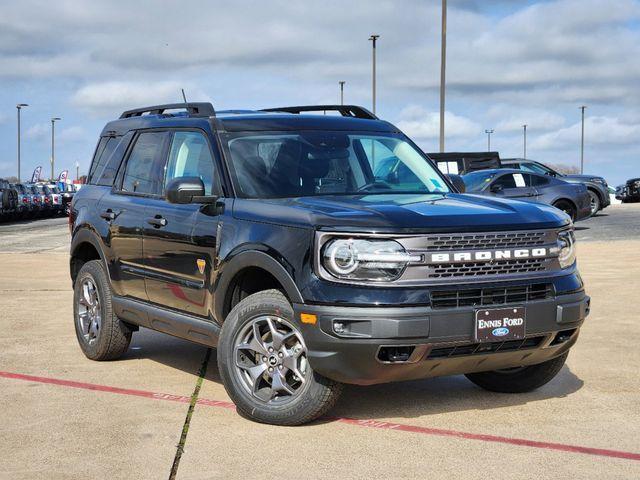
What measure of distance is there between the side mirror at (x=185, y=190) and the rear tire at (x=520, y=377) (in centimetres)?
223

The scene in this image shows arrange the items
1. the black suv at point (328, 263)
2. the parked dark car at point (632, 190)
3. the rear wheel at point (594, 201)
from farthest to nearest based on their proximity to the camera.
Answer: the parked dark car at point (632, 190) < the rear wheel at point (594, 201) < the black suv at point (328, 263)

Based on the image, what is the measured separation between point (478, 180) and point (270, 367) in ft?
59.8

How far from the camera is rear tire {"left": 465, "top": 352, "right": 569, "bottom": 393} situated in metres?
6.59

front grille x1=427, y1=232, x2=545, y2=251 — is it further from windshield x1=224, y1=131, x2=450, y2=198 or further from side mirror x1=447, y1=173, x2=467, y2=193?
side mirror x1=447, y1=173, x2=467, y2=193

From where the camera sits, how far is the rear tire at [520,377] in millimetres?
6594

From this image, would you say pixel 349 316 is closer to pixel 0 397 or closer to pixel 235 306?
pixel 235 306

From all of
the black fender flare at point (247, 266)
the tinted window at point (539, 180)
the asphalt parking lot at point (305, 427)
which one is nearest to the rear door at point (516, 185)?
the tinted window at point (539, 180)

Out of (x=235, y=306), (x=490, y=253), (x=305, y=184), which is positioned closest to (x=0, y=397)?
(x=235, y=306)

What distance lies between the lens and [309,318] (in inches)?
217

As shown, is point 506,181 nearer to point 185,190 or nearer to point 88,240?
point 88,240

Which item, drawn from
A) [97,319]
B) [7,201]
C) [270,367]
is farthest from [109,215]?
[7,201]

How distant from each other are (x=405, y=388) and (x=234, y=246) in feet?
5.49

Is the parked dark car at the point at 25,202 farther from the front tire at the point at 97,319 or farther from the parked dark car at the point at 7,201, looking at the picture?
the front tire at the point at 97,319

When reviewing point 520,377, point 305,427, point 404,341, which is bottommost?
point 305,427
